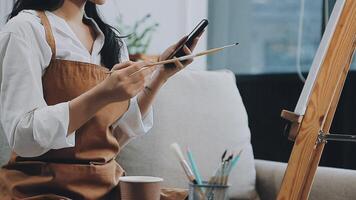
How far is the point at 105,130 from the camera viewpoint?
140 cm

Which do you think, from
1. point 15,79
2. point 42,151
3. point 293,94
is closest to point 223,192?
point 42,151

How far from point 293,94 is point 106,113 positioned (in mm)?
1585

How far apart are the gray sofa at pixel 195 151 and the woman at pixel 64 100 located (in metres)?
0.27

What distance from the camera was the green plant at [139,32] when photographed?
8.84 ft

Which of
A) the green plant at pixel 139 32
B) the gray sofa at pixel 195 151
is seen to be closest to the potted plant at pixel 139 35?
the green plant at pixel 139 32

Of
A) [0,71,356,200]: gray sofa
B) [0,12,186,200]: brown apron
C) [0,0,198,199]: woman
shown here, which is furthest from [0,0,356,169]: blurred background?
[0,12,186,200]: brown apron

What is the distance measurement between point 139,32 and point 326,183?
1.53m

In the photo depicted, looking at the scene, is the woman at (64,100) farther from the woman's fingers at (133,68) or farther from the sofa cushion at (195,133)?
the sofa cushion at (195,133)

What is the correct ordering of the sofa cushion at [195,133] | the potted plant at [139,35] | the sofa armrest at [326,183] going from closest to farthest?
the sofa armrest at [326,183]
the sofa cushion at [195,133]
the potted plant at [139,35]

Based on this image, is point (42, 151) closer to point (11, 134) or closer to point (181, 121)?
point (11, 134)

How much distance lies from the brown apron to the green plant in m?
1.28

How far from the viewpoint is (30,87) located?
4.07ft

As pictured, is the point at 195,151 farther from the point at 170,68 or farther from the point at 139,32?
the point at 139,32

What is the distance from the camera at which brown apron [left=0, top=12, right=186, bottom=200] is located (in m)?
1.31
